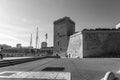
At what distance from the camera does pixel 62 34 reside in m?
82.5

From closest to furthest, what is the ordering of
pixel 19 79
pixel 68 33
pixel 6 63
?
1. pixel 19 79
2. pixel 6 63
3. pixel 68 33

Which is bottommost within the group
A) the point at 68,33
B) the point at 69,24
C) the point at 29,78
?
the point at 29,78

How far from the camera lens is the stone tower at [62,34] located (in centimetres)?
8112

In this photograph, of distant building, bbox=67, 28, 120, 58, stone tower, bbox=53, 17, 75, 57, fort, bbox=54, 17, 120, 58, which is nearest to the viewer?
fort, bbox=54, 17, 120, 58

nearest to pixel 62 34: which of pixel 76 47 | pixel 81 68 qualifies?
pixel 76 47

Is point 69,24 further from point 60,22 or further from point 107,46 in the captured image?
point 107,46

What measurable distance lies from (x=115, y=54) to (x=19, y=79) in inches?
2090

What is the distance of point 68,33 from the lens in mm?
82438

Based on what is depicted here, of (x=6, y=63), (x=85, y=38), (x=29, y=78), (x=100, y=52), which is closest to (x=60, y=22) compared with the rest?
(x=85, y=38)

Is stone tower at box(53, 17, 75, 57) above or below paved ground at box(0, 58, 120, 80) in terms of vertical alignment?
above

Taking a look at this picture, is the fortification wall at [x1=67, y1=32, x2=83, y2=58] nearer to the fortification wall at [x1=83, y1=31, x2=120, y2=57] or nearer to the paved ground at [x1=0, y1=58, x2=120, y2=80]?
the fortification wall at [x1=83, y1=31, x2=120, y2=57]

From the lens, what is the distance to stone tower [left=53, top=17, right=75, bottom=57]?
81.1 m

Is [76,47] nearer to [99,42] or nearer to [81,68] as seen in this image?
[99,42]

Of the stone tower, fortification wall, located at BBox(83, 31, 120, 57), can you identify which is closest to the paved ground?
fortification wall, located at BBox(83, 31, 120, 57)
